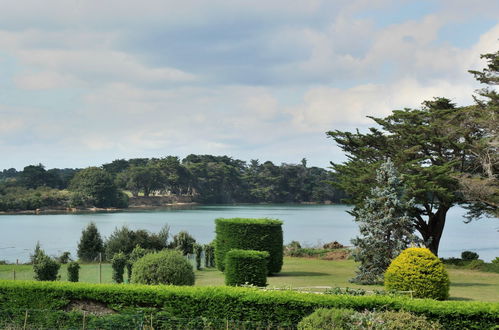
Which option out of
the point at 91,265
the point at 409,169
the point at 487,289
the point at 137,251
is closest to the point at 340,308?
the point at 487,289

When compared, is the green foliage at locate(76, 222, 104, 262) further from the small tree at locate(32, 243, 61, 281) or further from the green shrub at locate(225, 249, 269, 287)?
the green shrub at locate(225, 249, 269, 287)

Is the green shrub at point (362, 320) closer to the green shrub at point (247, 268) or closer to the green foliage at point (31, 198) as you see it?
the green shrub at point (247, 268)

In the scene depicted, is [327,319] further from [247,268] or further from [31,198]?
[31,198]

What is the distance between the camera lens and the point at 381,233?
22.0 meters

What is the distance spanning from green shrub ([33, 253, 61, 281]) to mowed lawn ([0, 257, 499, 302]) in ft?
11.1

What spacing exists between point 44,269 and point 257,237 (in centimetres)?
904

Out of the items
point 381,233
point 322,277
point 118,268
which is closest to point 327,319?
point 381,233

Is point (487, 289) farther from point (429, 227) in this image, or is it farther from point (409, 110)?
point (409, 110)

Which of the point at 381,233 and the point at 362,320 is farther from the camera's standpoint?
the point at 381,233

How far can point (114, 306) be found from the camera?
14.3m

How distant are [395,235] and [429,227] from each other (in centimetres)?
1324

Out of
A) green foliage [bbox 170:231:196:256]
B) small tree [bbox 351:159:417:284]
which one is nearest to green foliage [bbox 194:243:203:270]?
green foliage [bbox 170:231:196:256]

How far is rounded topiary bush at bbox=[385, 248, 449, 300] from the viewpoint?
57.6 ft

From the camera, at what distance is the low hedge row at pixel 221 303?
41.9 feet
